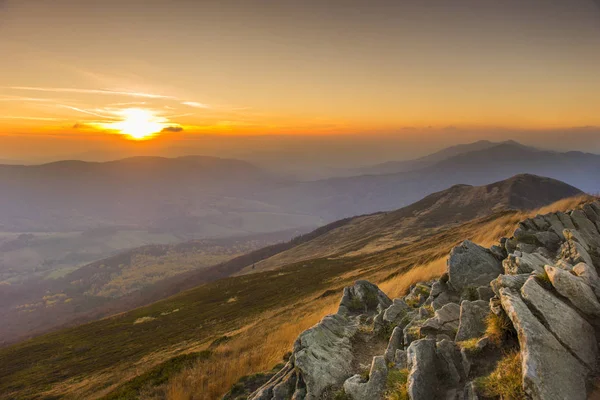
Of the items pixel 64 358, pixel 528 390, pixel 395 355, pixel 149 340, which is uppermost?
pixel 528 390

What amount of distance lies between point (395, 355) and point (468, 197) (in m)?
159

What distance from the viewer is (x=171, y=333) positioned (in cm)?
4731

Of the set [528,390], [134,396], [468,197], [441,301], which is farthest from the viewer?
[468,197]

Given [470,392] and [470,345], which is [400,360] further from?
[470,392]

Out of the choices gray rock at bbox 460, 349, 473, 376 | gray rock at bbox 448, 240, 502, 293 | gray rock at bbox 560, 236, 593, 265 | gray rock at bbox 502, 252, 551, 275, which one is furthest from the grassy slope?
gray rock at bbox 560, 236, 593, 265

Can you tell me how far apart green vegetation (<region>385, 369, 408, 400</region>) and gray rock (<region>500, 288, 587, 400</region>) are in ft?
8.78

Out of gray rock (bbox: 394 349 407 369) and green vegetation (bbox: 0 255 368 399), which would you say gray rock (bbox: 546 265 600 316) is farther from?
green vegetation (bbox: 0 255 368 399)

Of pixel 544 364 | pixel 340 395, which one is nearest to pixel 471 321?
pixel 544 364

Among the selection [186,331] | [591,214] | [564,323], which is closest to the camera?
[564,323]

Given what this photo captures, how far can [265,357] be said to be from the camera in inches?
696

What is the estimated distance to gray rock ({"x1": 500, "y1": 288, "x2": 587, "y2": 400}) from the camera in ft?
20.2

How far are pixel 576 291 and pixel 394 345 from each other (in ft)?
17.4

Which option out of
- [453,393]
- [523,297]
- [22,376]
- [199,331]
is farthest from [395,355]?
[22,376]

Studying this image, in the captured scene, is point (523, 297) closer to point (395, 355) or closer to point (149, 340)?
point (395, 355)
